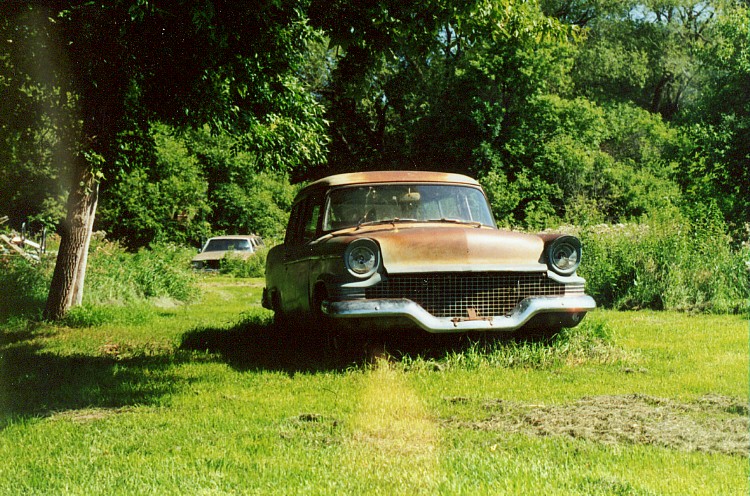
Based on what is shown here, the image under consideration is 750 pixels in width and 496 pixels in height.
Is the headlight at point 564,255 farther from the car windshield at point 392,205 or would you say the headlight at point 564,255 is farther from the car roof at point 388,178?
the car roof at point 388,178

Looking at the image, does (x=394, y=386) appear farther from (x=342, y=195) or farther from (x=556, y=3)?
(x=556, y=3)

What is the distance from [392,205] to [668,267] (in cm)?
646

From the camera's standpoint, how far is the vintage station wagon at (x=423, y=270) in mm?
7078

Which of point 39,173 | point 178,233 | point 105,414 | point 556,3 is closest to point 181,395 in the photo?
point 105,414

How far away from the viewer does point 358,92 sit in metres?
6.94

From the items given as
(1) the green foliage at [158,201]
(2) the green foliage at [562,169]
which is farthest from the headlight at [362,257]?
(2) the green foliage at [562,169]

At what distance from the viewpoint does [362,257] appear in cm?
712

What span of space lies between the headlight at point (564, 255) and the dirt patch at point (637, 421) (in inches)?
77.5

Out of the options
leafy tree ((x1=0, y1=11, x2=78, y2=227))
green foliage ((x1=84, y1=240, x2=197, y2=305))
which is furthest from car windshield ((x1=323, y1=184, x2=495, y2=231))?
green foliage ((x1=84, y1=240, x2=197, y2=305))

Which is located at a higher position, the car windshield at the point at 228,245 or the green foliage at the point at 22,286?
the car windshield at the point at 228,245

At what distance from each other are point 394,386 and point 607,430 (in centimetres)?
194

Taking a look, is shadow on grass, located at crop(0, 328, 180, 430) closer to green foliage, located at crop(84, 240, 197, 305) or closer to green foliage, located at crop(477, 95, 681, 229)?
green foliage, located at crop(84, 240, 197, 305)

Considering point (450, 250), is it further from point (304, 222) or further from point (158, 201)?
point (158, 201)

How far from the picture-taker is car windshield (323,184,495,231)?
27.2 ft
